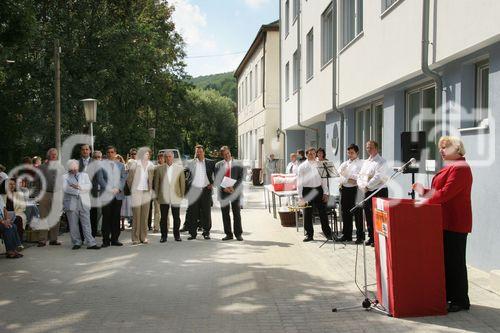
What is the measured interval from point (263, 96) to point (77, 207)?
22.3m

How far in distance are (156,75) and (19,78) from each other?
802cm

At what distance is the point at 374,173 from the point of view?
10578mm

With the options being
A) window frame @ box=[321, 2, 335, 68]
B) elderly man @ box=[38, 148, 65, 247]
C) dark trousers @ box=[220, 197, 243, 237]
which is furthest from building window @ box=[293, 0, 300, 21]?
elderly man @ box=[38, 148, 65, 247]

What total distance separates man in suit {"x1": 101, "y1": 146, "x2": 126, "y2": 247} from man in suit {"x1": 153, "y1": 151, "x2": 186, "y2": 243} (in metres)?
0.78

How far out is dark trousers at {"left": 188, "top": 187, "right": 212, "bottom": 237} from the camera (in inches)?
488

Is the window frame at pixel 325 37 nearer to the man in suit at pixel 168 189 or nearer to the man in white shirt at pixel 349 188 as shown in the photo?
the man in white shirt at pixel 349 188

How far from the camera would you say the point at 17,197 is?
1130cm

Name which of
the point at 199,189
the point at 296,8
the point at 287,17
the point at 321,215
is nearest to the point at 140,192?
the point at 199,189

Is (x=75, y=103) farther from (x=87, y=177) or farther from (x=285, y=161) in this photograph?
(x=87, y=177)

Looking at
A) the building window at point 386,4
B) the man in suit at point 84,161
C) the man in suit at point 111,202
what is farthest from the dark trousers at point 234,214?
the building window at point 386,4

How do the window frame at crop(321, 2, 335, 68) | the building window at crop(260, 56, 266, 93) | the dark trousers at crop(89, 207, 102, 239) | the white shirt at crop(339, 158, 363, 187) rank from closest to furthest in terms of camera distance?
the white shirt at crop(339, 158, 363, 187), the dark trousers at crop(89, 207, 102, 239), the window frame at crop(321, 2, 335, 68), the building window at crop(260, 56, 266, 93)

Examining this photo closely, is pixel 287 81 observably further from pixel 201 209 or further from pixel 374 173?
pixel 374 173

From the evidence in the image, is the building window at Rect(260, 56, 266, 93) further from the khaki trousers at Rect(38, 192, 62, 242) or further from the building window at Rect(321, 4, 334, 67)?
the khaki trousers at Rect(38, 192, 62, 242)

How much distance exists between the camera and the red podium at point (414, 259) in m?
5.82
